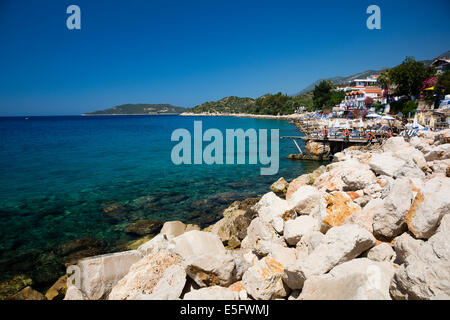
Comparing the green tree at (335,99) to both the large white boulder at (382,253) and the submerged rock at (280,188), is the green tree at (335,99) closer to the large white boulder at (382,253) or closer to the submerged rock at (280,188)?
the submerged rock at (280,188)

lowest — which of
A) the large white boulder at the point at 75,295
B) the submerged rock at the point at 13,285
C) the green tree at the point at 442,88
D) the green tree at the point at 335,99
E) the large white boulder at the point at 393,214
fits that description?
the submerged rock at the point at 13,285

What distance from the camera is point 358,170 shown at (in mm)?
7836

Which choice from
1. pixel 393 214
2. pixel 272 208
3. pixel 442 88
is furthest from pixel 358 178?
pixel 442 88

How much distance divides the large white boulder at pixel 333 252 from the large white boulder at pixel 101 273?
13.0 feet

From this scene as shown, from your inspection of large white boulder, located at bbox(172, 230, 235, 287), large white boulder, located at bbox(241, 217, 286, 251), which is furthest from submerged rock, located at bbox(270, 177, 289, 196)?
large white boulder, located at bbox(172, 230, 235, 287)

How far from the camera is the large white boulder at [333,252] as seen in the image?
4.33 meters

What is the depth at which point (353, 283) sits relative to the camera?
141 inches

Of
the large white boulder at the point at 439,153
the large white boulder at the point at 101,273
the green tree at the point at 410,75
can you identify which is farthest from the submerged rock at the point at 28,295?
the green tree at the point at 410,75

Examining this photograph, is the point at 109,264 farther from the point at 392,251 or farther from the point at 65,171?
the point at 65,171

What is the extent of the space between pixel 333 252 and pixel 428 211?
187 cm

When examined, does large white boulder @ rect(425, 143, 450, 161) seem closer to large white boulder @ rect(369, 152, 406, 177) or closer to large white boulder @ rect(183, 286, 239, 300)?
large white boulder @ rect(369, 152, 406, 177)

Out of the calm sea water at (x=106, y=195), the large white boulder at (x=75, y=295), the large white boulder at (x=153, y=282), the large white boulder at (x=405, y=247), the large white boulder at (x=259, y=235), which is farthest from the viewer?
the calm sea water at (x=106, y=195)

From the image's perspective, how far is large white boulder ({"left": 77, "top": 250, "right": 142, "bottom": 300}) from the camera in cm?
552
